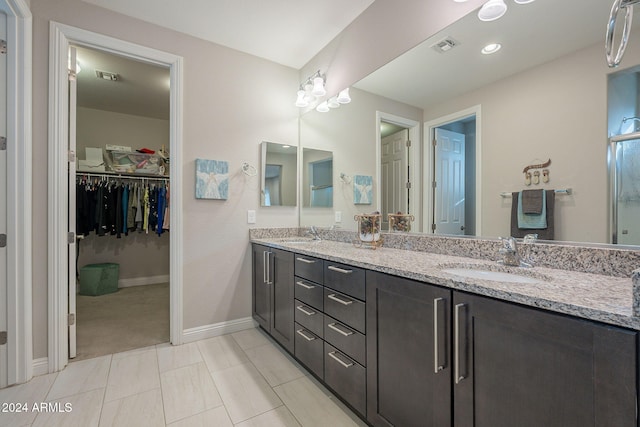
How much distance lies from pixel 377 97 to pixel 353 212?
95 cm

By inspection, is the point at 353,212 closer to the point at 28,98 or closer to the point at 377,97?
the point at 377,97

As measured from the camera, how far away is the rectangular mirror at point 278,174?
2.79 meters

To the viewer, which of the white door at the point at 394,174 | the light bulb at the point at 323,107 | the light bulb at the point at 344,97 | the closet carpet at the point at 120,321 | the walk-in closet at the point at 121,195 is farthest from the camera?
the walk-in closet at the point at 121,195

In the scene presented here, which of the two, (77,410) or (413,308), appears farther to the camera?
(77,410)

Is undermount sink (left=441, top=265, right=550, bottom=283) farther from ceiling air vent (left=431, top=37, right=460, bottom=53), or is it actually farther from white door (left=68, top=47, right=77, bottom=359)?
white door (left=68, top=47, right=77, bottom=359)

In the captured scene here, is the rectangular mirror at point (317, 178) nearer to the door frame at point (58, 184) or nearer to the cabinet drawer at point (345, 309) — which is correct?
the cabinet drawer at point (345, 309)

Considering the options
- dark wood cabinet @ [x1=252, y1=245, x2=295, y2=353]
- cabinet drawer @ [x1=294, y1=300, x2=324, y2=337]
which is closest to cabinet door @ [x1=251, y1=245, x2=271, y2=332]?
dark wood cabinet @ [x1=252, y1=245, x2=295, y2=353]

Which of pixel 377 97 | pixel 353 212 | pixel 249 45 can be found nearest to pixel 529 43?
pixel 377 97

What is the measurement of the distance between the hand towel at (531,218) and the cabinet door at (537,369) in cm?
67

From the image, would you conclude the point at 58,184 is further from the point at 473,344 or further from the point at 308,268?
the point at 473,344

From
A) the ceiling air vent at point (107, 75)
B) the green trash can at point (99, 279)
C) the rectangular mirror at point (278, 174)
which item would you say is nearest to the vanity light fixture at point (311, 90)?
the rectangular mirror at point (278, 174)

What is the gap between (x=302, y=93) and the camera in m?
2.78

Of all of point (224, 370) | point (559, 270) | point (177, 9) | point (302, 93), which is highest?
point (177, 9)

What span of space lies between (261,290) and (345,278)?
50.7 inches
